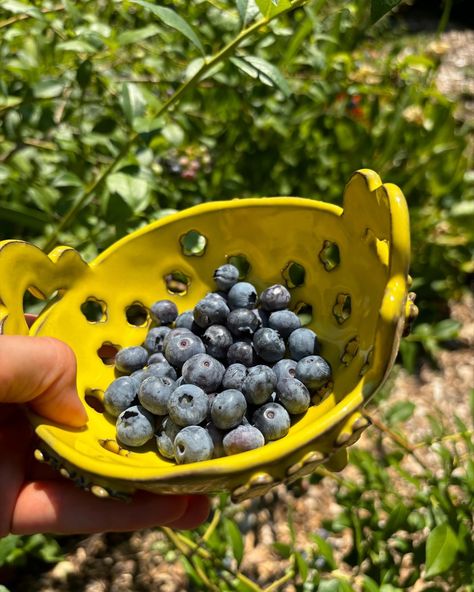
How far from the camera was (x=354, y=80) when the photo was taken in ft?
5.60

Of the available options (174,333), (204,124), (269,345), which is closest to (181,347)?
(174,333)

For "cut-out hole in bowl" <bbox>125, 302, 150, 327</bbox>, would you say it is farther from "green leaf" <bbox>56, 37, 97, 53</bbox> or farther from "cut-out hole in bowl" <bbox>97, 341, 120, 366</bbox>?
"green leaf" <bbox>56, 37, 97, 53</bbox>

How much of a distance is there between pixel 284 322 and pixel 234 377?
127 mm

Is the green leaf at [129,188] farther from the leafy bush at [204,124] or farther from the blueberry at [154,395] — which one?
the blueberry at [154,395]

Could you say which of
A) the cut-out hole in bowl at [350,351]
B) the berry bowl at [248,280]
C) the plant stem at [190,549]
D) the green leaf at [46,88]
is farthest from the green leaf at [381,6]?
the plant stem at [190,549]

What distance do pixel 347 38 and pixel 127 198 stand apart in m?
1.06

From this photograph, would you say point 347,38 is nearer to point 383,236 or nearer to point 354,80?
point 354,80

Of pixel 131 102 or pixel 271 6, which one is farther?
pixel 131 102

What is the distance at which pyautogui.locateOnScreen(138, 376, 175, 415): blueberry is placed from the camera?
3.01 feet

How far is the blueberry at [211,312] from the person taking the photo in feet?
3.36

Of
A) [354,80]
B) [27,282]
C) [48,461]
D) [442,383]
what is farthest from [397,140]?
[48,461]

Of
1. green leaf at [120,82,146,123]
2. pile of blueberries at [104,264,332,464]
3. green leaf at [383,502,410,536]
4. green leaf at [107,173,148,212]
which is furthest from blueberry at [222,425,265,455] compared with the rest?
green leaf at [120,82,146,123]

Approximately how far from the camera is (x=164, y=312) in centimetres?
107

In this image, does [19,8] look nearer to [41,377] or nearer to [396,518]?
[41,377]
